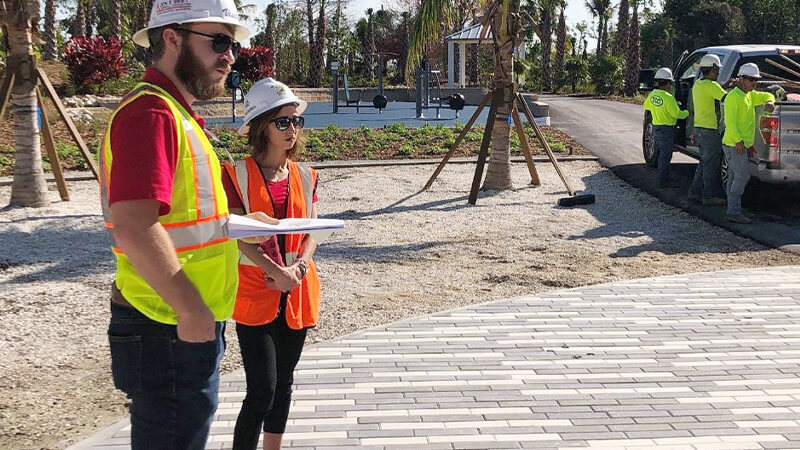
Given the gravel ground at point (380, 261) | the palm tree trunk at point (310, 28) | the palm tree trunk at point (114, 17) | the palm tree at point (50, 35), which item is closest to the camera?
the gravel ground at point (380, 261)

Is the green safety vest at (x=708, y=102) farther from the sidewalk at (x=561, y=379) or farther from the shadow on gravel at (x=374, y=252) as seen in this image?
the sidewalk at (x=561, y=379)

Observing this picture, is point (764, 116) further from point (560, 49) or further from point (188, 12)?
point (560, 49)

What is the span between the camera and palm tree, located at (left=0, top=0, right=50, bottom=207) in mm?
11203

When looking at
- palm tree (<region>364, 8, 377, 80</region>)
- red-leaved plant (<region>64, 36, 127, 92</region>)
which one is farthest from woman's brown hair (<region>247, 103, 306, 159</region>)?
palm tree (<region>364, 8, 377, 80</region>)

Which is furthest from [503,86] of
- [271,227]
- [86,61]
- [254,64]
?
[254,64]

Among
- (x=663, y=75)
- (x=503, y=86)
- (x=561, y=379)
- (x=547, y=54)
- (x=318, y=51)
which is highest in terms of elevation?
(x=547, y=54)

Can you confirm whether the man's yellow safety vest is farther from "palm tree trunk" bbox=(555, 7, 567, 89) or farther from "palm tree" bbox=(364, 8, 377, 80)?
Result: "palm tree trunk" bbox=(555, 7, 567, 89)

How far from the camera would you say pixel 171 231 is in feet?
8.87

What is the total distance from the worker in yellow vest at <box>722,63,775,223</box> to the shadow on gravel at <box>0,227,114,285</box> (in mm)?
7081

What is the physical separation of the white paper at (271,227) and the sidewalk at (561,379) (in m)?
1.53

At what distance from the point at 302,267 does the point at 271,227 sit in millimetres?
744

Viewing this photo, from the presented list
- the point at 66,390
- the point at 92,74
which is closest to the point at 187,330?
the point at 66,390

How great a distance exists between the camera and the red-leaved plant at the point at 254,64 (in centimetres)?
3042

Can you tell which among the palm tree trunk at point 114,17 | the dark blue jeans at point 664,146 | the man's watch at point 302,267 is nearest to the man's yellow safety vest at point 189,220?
the man's watch at point 302,267
